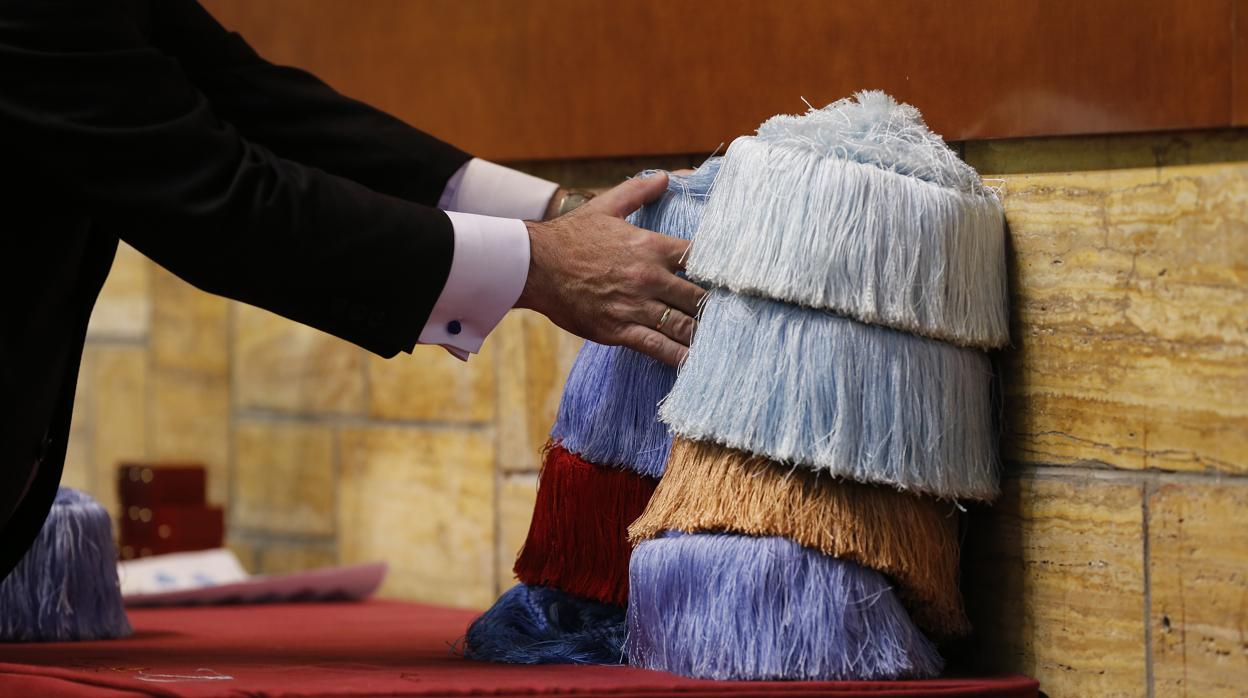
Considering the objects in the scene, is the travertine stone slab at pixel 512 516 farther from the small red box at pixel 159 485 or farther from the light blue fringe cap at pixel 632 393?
the light blue fringe cap at pixel 632 393

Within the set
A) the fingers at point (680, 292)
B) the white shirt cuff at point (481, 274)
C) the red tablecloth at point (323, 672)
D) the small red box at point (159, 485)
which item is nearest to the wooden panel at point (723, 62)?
the fingers at point (680, 292)

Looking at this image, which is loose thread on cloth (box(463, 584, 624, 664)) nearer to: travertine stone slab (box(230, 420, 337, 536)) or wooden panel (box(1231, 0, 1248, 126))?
wooden panel (box(1231, 0, 1248, 126))

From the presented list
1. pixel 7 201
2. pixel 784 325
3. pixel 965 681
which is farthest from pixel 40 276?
pixel 965 681

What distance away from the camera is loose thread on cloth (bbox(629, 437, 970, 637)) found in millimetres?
1436

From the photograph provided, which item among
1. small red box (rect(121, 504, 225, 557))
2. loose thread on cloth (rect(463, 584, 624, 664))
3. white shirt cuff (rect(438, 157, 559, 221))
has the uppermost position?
white shirt cuff (rect(438, 157, 559, 221))

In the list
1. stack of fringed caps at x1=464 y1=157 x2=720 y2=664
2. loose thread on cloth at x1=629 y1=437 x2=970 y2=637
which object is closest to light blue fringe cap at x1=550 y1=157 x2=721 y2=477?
stack of fringed caps at x1=464 y1=157 x2=720 y2=664

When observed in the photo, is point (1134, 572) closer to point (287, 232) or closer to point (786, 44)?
point (786, 44)

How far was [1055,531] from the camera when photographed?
62.6 inches

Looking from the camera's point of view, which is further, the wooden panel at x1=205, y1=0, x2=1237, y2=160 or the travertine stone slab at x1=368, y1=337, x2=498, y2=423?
the travertine stone slab at x1=368, y1=337, x2=498, y2=423

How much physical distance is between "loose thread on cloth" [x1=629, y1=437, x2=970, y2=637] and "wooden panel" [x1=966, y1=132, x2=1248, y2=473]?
19 cm

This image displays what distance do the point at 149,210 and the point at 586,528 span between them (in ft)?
1.83

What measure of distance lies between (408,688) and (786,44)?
3.10 ft

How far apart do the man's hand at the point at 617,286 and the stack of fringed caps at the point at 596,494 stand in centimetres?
8

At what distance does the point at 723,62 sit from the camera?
6.41 feet
